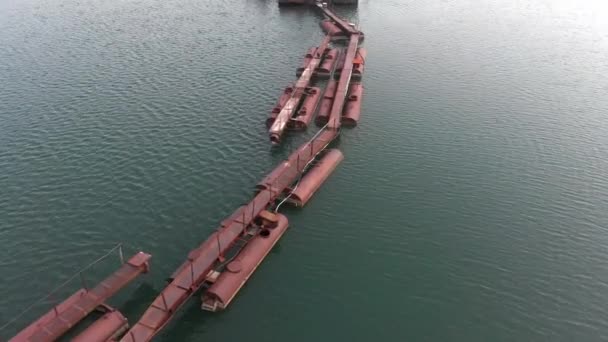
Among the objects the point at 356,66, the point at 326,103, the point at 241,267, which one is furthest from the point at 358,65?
the point at 241,267

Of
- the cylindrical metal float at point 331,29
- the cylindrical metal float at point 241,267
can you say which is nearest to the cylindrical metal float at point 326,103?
the cylindrical metal float at point 241,267

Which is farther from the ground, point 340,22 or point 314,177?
point 340,22

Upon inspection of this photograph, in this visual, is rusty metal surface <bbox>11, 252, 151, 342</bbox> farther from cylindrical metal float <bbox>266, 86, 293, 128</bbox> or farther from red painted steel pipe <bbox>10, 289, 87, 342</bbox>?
cylindrical metal float <bbox>266, 86, 293, 128</bbox>

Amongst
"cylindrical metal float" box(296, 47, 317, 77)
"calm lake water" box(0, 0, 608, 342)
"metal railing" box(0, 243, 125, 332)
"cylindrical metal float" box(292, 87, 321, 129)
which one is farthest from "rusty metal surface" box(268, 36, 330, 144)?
"metal railing" box(0, 243, 125, 332)

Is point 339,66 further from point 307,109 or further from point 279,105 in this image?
point 279,105

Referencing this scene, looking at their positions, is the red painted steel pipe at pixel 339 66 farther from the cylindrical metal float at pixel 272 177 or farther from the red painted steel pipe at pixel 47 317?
the red painted steel pipe at pixel 47 317
